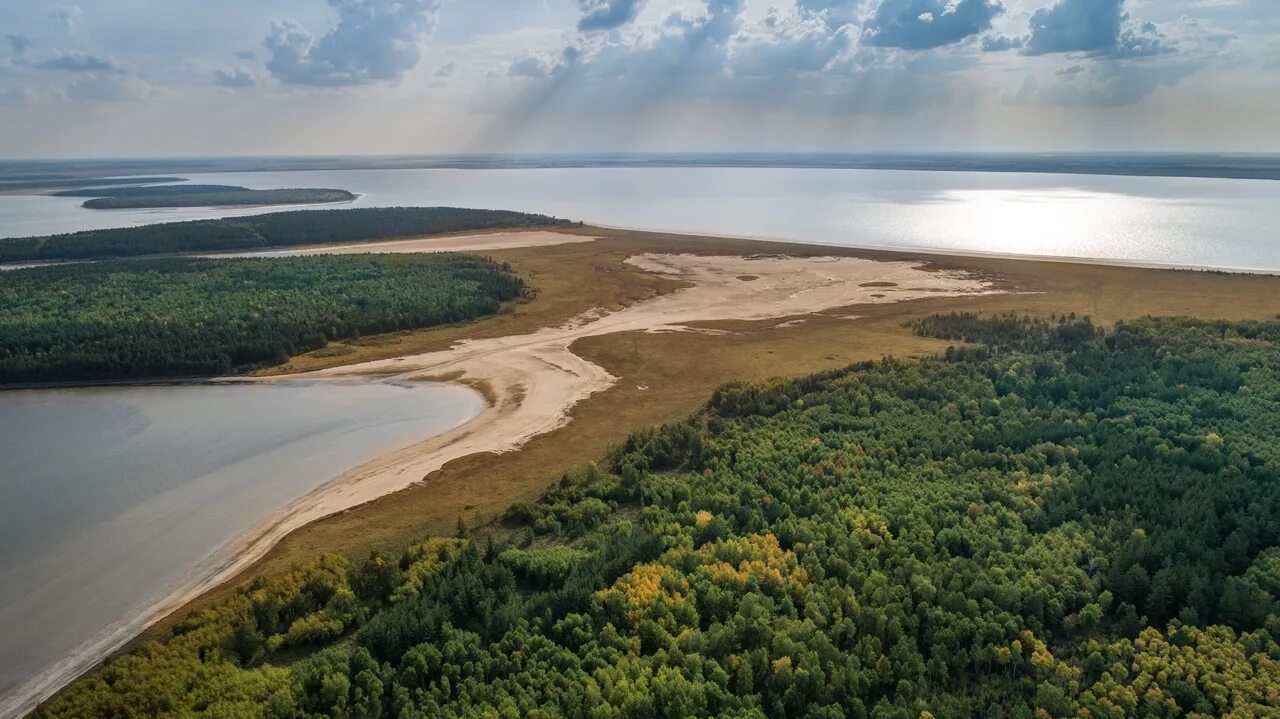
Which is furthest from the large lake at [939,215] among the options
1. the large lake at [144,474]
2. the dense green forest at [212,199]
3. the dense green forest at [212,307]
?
the large lake at [144,474]

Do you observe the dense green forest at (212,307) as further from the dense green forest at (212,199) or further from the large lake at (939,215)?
the dense green forest at (212,199)

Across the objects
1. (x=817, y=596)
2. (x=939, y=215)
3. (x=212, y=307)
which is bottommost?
(x=817, y=596)

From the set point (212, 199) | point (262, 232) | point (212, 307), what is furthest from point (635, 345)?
point (212, 199)

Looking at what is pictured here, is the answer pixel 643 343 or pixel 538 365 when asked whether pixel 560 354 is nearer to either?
pixel 538 365

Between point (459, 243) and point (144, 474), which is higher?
point (459, 243)

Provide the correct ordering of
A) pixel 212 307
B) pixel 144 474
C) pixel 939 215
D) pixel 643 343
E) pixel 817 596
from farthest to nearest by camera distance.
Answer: pixel 939 215
pixel 212 307
pixel 643 343
pixel 144 474
pixel 817 596

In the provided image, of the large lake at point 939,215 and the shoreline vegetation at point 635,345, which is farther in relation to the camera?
the large lake at point 939,215

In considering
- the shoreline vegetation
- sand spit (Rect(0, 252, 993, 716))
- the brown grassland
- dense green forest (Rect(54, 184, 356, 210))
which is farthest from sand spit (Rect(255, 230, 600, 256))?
dense green forest (Rect(54, 184, 356, 210))
